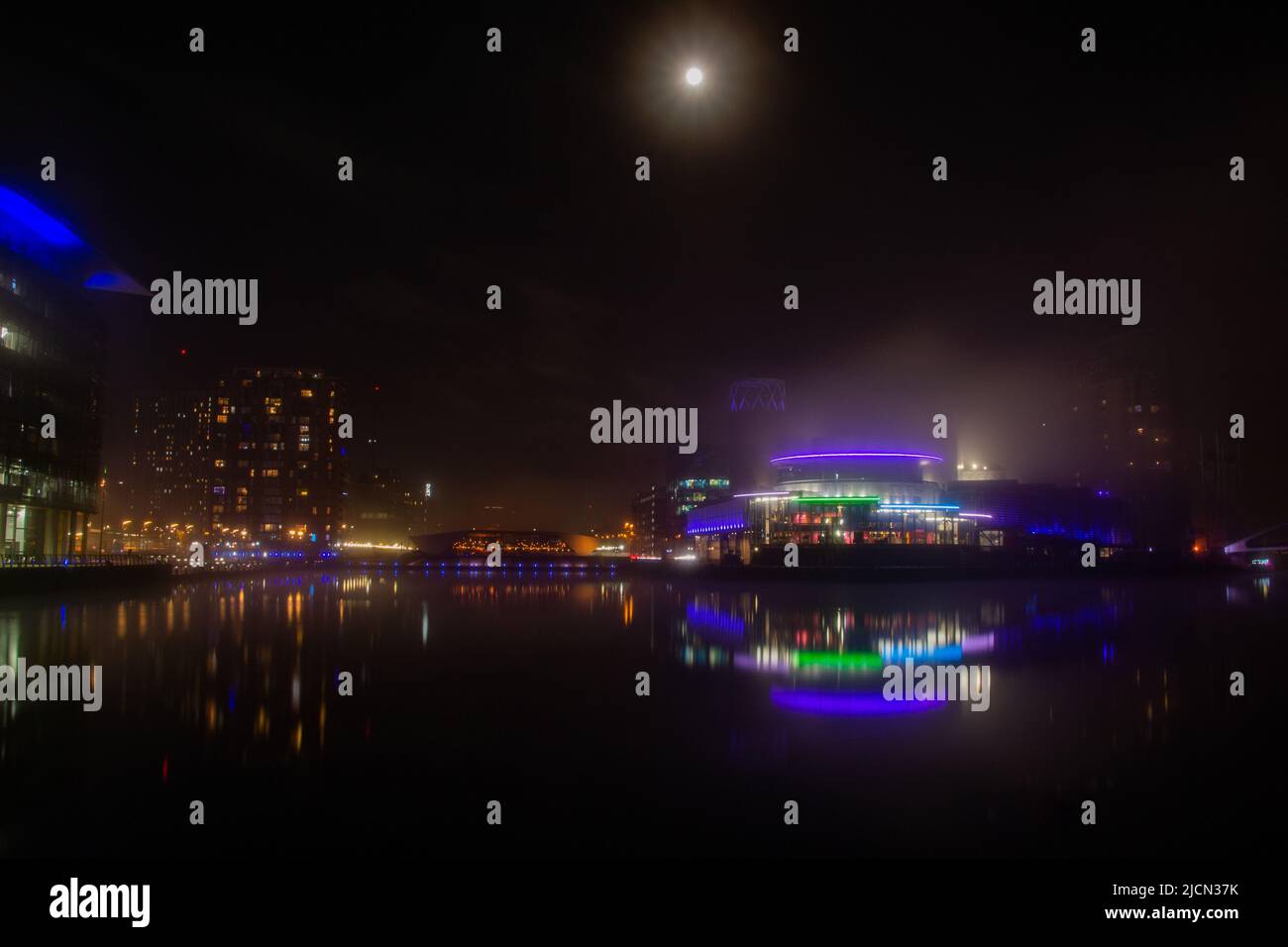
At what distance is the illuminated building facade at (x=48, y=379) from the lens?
48.1m

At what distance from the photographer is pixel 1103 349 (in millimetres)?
132875

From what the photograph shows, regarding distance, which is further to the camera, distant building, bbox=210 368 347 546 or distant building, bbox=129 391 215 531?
distant building, bbox=129 391 215 531

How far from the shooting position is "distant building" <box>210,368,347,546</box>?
429 feet

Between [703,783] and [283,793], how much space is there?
3871 mm

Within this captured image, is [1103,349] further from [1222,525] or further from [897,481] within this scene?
[897,481]

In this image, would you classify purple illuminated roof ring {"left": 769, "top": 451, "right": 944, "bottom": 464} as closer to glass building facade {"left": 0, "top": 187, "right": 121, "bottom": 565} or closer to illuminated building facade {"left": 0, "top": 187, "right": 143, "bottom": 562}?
illuminated building facade {"left": 0, "top": 187, "right": 143, "bottom": 562}

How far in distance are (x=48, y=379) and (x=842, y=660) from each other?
57669 millimetres

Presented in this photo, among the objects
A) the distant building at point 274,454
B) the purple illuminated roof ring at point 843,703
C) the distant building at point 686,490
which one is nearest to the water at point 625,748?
the purple illuminated roof ring at point 843,703

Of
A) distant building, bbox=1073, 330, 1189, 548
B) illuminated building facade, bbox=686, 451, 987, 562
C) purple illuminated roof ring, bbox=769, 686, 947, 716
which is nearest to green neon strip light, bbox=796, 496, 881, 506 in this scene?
illuminated building facade, bbox=686, 451, 987, 562

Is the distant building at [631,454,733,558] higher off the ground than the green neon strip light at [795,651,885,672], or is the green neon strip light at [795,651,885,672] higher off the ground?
the distant building at [631,454,733,558]

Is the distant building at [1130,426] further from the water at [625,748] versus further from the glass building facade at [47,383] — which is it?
the glass building facade at [47,383]

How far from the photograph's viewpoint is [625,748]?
9.03 metres

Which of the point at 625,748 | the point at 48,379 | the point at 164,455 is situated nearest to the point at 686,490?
the point at 164,455

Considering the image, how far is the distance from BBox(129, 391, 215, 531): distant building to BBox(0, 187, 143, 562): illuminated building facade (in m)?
97.2
